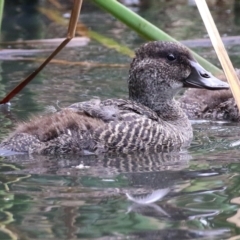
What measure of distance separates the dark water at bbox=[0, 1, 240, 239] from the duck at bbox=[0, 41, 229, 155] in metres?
0.09

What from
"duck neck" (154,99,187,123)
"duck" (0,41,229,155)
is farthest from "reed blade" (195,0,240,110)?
"duck neck" (154,99,187,123)

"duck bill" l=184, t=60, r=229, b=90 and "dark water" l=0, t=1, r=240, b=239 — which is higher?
"duck bill" l=184, t=60, r=229, b=90

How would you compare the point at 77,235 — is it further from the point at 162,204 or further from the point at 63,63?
the point at 63,63

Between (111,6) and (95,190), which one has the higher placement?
(111,6)

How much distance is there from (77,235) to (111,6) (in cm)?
212

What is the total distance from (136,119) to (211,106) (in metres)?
1.69

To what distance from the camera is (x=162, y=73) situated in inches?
246

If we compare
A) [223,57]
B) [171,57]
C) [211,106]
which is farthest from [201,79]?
[223,57]

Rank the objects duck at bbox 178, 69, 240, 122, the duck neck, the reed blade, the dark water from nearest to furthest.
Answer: the dark water → the reed blade → the duck neck → duck at bbox 178, 69, 240, 122

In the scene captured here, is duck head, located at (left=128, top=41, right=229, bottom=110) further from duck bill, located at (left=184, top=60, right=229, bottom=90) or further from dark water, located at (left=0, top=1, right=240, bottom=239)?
dark water, located at (left=0, top=1, right=240, bottom=239)

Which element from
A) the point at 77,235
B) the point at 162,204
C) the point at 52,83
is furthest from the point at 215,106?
the point at 77,235

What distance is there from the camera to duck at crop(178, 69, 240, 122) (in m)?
7.07

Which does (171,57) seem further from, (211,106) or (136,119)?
(211,106)

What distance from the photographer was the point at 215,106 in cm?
722
